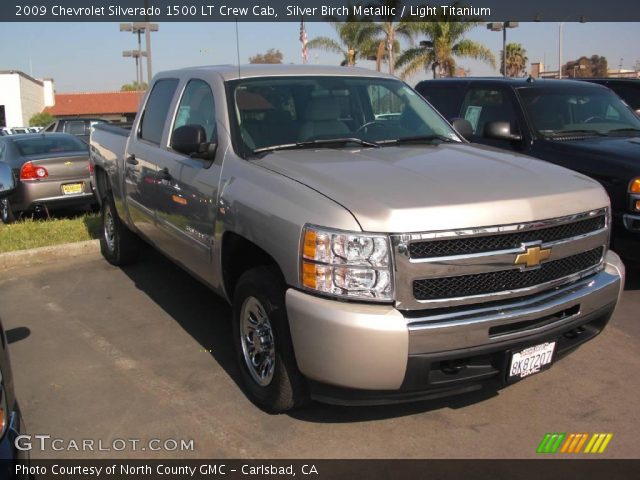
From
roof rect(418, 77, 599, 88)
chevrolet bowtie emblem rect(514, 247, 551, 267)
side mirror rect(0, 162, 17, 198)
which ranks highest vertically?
roof rect(418, 77, 599, 88)

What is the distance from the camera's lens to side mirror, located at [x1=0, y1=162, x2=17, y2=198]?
3.46 metres

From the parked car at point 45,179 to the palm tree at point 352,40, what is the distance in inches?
813

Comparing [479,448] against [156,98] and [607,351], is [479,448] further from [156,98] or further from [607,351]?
[156,98]

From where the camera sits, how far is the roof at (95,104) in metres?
55.8

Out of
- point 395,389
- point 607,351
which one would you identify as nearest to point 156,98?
point 395,389

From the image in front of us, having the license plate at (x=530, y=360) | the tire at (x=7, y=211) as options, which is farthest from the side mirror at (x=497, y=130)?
the tire at (x=7, y=211)

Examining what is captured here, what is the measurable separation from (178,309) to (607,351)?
3.49 m

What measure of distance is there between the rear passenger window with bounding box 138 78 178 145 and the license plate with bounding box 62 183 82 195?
4322 mm

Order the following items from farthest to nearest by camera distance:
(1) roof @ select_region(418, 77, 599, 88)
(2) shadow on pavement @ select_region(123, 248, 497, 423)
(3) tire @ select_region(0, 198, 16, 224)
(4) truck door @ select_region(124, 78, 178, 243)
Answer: (3) tire @ select_region(0, 198, 16, 224) → (1) roof @ select_region(418, 77, 599, 88) → (4) truck door @ select_region(124, 78, 178, 243) → (2) shadow on pavement @ select_region(123, 248, 497, 423)

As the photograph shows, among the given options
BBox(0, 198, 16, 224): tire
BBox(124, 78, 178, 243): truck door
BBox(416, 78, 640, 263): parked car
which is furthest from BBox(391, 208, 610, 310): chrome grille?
BBox(0, 198, 16, 224): tire

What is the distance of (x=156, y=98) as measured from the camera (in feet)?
19.0

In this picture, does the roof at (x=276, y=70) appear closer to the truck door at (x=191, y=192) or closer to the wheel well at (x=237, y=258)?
the truck door at (x=191, y=192)

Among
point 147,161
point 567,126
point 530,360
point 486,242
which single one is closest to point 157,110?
point 147,161

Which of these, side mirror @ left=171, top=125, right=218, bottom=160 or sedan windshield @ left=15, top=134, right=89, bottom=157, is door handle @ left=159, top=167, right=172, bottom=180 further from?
sedan windshield @ left=15, top=134, right=89, bottom=157
